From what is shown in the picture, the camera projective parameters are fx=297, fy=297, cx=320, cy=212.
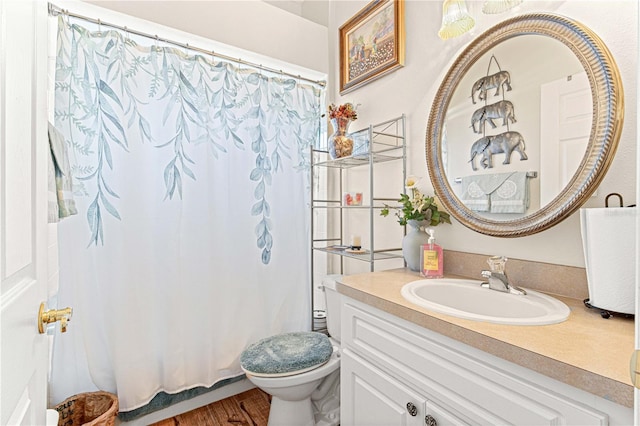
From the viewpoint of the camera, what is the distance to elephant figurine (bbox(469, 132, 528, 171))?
111 cm

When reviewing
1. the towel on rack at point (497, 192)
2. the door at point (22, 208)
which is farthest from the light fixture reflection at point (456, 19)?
the door at point (22, 208)

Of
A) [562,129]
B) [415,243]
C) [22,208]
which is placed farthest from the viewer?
[415,243]

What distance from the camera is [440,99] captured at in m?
1.37

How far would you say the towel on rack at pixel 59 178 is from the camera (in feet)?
3.41

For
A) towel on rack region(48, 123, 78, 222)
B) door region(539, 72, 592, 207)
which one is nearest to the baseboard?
towel on rack region(48, 123, 78, 222)

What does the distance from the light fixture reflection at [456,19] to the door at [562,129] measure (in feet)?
1.32

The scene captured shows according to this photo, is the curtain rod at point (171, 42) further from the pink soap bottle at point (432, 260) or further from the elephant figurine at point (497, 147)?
the pink soap bottle at point (432, 260)

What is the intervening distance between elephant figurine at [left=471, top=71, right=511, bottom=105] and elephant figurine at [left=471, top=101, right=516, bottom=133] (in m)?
0.05

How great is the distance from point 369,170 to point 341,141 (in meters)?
0.25

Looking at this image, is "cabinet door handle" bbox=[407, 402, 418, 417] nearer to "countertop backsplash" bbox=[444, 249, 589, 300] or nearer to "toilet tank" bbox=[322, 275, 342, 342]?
"countertop backsplash" bbox=[444, 249, 589, 300]

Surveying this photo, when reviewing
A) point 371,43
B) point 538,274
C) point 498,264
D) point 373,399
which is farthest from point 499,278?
point 371,43

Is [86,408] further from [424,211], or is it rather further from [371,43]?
[371,43]

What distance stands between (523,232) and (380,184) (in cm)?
84

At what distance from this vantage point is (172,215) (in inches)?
65.4
